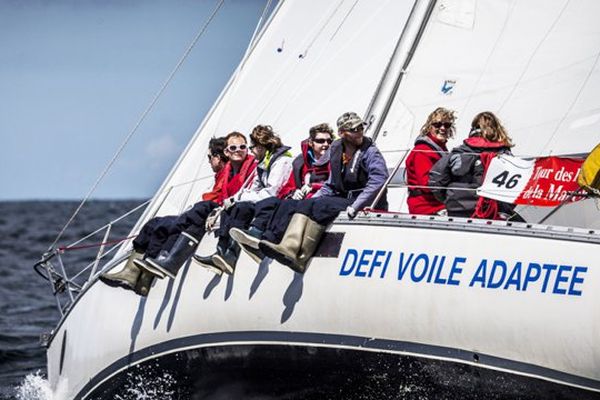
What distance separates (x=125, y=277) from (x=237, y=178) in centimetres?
94

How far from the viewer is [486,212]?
7281mm

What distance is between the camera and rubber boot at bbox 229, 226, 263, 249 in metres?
7.45

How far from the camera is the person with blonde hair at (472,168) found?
7340 mm

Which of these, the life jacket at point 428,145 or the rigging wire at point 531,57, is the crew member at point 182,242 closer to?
the life jacket at point 428,145

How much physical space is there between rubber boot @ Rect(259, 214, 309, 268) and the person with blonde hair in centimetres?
74

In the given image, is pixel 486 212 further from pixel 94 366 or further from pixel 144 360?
pixel 94 366

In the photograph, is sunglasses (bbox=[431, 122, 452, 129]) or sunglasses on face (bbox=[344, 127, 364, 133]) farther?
sunglasses (bbox=[431, 122, 452, 129])

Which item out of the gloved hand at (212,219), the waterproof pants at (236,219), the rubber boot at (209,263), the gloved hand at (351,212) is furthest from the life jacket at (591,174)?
the gloved hand at (212,219)

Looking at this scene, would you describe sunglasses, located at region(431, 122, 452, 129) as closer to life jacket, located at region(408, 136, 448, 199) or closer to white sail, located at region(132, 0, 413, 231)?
life jacket, located at region(408, 136, 448, 199)

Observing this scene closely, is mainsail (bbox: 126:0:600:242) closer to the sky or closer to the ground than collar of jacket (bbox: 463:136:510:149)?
closer to the sky

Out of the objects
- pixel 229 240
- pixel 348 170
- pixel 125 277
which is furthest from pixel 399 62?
pixel 125 277

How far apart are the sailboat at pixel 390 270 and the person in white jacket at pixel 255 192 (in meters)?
0.12

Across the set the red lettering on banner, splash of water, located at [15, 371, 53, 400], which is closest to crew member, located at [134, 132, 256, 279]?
the red lettering on banner

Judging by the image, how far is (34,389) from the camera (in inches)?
417
